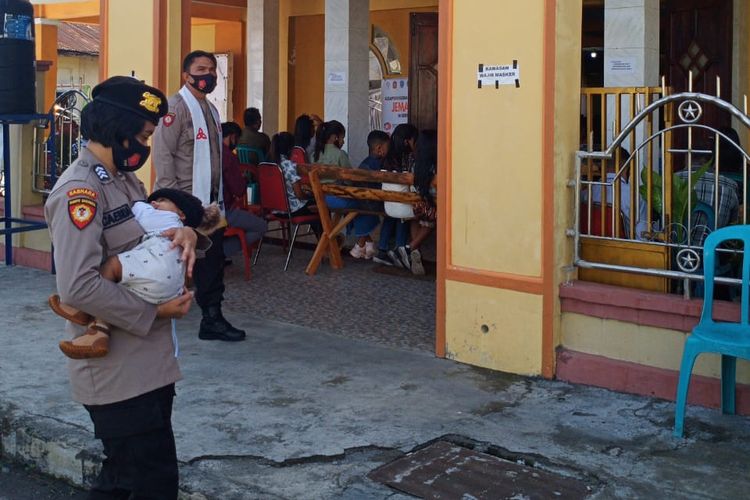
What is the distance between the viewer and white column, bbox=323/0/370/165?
10.5 m

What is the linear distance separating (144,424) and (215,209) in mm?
796

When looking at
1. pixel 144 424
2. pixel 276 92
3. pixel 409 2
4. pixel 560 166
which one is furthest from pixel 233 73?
pixel 144 424

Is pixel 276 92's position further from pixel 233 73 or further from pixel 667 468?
pixel 667 468

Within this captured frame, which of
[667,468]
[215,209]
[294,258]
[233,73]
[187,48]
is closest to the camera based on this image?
[215,209]

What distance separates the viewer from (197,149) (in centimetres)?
605

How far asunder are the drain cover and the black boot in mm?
2277

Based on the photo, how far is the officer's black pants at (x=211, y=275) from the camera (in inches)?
243

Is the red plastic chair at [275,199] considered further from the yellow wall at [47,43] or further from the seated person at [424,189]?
the yellow wall at [47,43]

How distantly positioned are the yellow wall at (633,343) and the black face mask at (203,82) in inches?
99.7

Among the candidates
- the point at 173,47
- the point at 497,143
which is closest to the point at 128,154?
the point at 497,143

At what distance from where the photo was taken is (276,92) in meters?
13.6

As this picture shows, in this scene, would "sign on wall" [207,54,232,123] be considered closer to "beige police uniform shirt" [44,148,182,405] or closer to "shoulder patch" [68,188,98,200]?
"beige police uniform shirt" [44,148,182,405]

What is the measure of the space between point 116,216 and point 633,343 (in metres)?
3.07

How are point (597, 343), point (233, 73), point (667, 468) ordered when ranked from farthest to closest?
point (233, 73)
point (597, 343)
point (667, 468)
